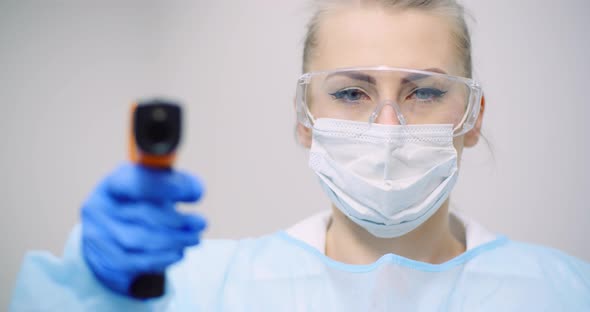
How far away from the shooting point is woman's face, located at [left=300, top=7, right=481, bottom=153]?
126cm

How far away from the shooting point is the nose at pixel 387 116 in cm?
124

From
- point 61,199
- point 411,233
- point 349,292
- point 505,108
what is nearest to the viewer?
point 349,292

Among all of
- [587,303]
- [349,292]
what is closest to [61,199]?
[349,292]

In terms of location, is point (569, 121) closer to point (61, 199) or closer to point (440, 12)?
point (440, 12)

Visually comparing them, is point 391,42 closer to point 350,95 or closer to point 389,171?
point 350,95

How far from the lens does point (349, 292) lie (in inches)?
50.4

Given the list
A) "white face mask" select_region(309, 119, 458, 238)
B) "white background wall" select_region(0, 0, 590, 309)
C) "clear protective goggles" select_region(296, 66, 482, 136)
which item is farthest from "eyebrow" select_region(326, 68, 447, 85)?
"white background wall" select_region(0, 0, 590, 309)

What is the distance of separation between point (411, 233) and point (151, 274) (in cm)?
84

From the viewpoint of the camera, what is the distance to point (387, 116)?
49.1 inches

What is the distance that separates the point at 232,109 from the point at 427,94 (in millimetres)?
1053

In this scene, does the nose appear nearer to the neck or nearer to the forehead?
the forehead

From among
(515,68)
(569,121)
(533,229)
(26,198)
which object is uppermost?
(515,68)

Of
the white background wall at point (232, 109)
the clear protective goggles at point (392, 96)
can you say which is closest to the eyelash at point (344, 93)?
A: the clear protective goggles at point (392, 96)

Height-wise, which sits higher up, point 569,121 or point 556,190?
point 569,121
